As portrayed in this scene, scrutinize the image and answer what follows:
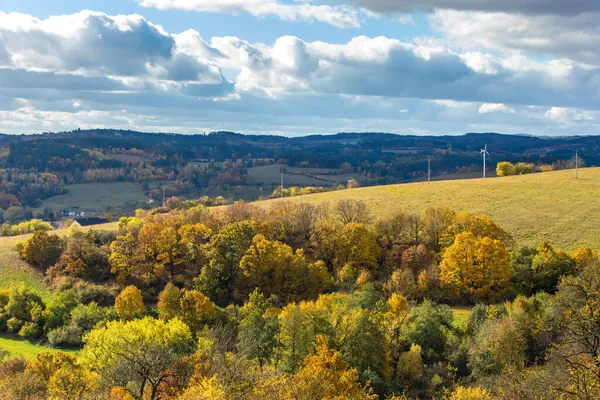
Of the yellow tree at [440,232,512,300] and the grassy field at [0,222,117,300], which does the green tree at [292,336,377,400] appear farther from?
the grassy field at [0,222,117,300]

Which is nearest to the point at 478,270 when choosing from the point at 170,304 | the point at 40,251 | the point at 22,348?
the point at 170,304

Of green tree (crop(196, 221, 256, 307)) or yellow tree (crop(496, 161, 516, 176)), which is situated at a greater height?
yellow tree (crop(496, 161, 516, 176))

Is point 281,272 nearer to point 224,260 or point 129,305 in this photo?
point 224,260

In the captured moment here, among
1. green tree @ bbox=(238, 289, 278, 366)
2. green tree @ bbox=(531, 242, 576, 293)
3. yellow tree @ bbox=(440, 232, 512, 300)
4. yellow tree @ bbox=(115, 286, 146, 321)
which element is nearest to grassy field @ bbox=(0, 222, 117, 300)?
yellow tree @ bbox=(115, 286, 146, 321)

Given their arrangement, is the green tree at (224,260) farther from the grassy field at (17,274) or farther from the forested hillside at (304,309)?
the grassy field at (17,274)

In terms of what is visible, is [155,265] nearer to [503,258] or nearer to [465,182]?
[503,258]

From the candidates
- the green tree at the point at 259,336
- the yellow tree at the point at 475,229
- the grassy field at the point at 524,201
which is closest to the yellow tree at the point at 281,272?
the green tree at the point at 259,336
